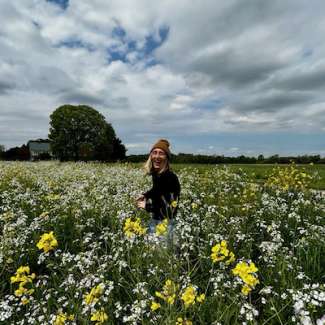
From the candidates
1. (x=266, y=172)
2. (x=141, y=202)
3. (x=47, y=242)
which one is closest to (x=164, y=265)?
(x=47, y=242)

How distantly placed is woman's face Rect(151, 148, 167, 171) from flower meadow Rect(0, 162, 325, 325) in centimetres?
85

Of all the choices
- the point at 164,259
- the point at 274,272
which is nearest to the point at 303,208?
the point at 274,272

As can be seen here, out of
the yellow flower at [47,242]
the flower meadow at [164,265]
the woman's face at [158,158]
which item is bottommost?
the flower meadow at [164,265]

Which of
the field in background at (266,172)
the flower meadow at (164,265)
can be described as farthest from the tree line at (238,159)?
the flower meadow at (164,265)

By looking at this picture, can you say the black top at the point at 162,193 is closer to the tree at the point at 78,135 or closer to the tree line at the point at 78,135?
the tree line at the point at 78,135

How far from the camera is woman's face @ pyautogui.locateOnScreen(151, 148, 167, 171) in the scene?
4480 mm

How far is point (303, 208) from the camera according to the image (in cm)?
575

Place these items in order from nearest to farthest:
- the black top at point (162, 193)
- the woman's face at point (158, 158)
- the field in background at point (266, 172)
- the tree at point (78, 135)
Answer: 1. the black top at point (162, 193)
2. the woman's face at point (158, 158)
3. the field in background at point (266, 172)
4. the tree at point (78, 135)

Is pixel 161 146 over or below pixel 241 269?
over

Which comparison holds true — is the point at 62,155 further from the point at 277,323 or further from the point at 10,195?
the point at 277,323

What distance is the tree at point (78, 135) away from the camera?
43.5m

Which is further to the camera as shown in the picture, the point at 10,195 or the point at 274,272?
the point at 10,195

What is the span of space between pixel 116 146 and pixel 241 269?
49.8 m

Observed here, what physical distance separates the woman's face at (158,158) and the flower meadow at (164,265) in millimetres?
846
